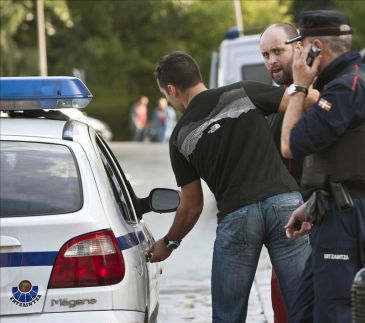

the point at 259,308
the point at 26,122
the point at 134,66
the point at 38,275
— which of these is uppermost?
the point at 26,122

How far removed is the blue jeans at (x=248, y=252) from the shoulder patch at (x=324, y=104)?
1070 mm

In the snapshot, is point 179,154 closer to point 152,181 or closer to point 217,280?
point 217,280

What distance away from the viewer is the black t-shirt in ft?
18.6

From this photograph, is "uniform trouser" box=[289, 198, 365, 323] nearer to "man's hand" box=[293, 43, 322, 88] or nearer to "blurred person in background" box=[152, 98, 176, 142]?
"man's hand" box=[293, 43, 322, 88]

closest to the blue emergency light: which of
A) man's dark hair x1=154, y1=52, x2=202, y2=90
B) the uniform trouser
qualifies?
man's dark hair x1=154, y1=52, x2=202, y2=90

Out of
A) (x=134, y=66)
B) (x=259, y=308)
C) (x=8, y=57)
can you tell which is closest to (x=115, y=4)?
(x=8, y=57)

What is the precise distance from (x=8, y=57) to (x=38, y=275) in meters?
31.7

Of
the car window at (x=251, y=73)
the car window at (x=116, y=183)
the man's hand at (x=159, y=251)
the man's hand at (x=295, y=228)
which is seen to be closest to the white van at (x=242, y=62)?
the car window at (x=251, y=73)

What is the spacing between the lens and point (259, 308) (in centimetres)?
887

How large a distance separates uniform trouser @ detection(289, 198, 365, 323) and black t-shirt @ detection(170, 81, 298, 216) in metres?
0.88

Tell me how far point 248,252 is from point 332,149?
1070 mm

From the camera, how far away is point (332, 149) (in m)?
4.78

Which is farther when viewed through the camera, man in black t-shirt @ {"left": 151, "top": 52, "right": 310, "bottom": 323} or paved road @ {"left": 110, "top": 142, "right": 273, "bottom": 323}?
paved road @ {"left": 110, "top": 142, "right": 273, "bottom": 323}

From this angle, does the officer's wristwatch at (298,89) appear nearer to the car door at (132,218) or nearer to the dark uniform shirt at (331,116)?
the dark uniform shirt at (331,116)
